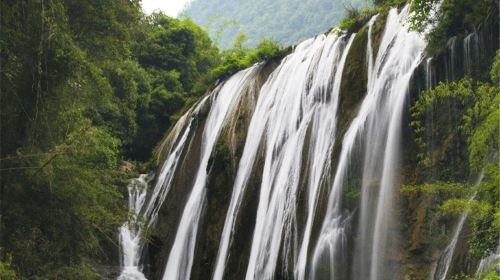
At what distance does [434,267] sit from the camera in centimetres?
1025

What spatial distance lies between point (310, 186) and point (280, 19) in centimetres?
5624

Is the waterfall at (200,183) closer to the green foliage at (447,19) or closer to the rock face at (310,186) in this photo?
the rock face at (310,186)

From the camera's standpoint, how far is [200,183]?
18.8 metres

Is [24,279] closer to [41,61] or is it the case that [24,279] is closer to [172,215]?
[41,61]

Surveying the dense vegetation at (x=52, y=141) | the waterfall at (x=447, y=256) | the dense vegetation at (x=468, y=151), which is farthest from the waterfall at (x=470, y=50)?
the dense vegetation at (x=52, y=141)

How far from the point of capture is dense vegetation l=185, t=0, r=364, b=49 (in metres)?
57.9

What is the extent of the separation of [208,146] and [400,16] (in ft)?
27.3

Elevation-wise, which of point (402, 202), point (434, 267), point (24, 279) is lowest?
point (24, 279)

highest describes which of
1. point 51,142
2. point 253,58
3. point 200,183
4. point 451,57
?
point 253,58

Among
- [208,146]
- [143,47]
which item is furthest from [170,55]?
[208,146]

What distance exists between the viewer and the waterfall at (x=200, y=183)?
17.5 m

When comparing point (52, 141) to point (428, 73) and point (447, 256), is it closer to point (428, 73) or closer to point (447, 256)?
point (447, 256)

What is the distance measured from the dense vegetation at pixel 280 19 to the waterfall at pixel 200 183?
3018 cm

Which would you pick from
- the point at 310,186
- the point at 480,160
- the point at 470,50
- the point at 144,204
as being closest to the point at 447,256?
the point at 480,160
